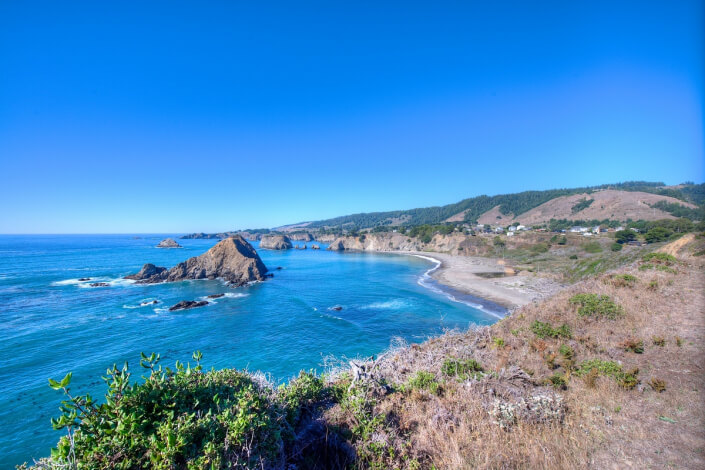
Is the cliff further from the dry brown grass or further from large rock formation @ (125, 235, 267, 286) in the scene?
the dry brown grass

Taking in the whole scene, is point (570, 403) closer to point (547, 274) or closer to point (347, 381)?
point (347, 381)

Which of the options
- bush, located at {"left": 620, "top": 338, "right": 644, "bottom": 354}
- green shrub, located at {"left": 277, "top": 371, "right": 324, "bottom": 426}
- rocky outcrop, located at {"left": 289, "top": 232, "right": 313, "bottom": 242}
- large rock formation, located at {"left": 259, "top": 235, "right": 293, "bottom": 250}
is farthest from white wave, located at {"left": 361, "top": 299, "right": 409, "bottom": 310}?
rocky outcrop, located at {"left": 289, "top": 232, "right": 313, "bottom": 242}

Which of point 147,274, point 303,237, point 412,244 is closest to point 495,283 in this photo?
point 147,274

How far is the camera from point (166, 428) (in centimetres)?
322

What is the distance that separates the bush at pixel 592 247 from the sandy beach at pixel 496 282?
49.1ft

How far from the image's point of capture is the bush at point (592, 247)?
5109cm

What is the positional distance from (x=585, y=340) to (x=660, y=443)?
20.9ft

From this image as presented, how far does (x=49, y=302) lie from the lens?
31.3m

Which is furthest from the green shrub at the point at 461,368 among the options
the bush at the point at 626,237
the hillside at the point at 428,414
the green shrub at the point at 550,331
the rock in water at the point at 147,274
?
the bush at the point at 626,237

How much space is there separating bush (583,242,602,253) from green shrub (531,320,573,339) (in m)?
53.5

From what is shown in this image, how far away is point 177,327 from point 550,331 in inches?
1118

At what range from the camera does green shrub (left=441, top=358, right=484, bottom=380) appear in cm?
774

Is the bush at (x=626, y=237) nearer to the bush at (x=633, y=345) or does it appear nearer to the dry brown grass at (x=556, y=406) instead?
the dry brown grass at (x=556, y=406)

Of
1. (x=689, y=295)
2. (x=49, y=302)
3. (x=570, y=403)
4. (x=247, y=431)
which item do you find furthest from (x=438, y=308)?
(x=49, y=302)
